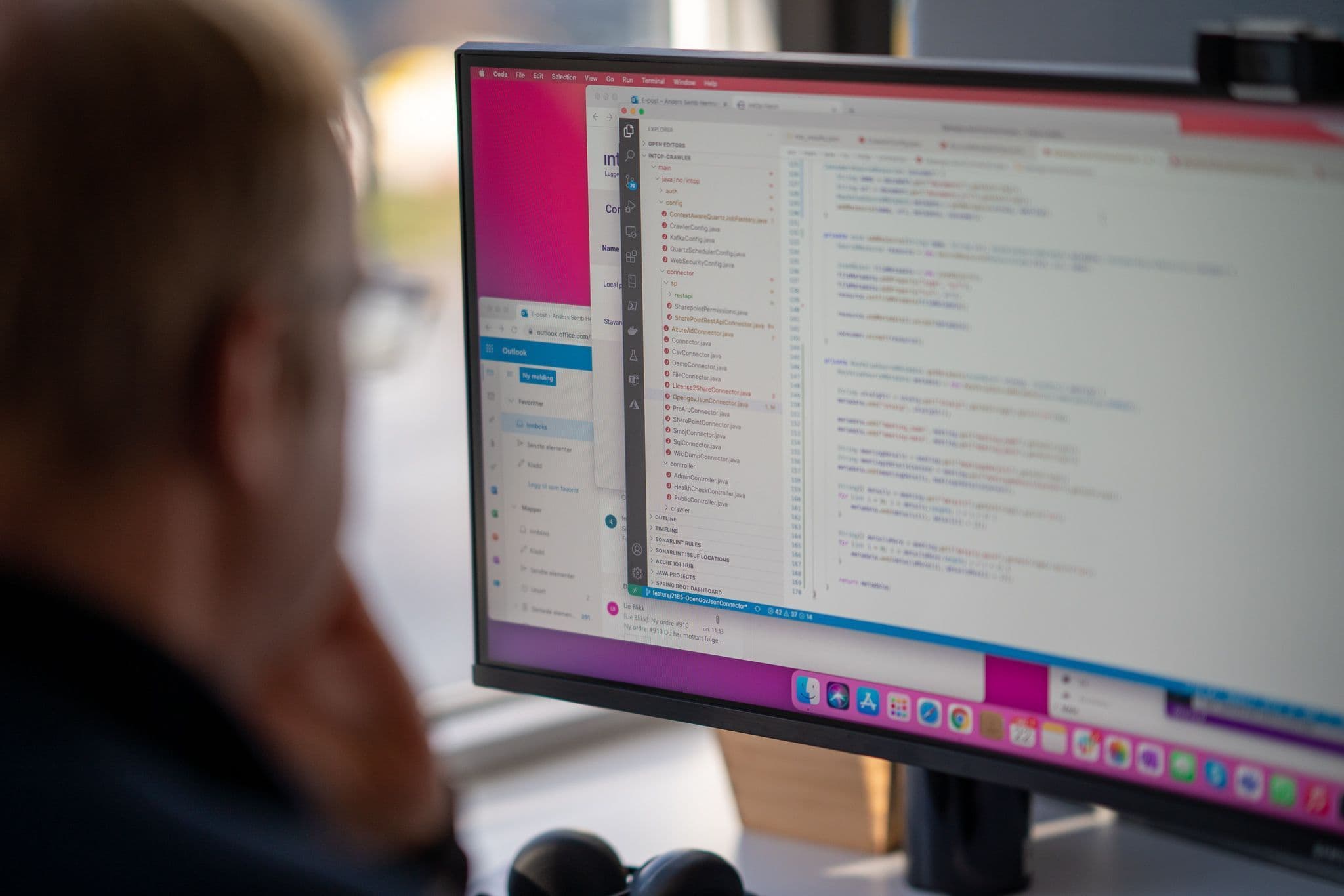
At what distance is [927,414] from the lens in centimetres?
75

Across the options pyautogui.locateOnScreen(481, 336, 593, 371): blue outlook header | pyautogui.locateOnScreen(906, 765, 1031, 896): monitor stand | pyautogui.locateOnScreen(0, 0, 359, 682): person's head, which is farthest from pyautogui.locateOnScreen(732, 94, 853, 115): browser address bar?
pyautogui.locateOnScreen(906, 765, 1031, 896): monitor stand

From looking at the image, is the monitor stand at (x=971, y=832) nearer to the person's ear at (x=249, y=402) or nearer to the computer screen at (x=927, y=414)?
the computer screen at (x=927, y=414)

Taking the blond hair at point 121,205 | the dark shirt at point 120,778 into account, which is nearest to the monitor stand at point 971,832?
the dark shirt at point 120,778

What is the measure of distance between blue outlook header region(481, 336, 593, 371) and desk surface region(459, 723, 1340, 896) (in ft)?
1.15

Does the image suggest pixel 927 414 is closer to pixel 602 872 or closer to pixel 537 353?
pixel 537 353

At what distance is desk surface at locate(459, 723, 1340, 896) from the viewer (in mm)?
897

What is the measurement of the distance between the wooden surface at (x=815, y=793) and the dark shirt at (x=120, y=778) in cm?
46

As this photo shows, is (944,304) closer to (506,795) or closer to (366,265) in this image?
(366,265)

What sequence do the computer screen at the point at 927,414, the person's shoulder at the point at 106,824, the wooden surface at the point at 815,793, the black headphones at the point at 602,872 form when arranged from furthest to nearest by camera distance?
1. the wooden surface at the point at 815,793
2. the black headphones at the point at 602,872
3. the computer screen at the point at 927,414
4. the person's shoulder at the point at 106,824

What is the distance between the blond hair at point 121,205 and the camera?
481 mm

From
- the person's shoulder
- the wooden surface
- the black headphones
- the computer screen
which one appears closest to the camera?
the person's shoulder

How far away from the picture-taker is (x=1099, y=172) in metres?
0.68

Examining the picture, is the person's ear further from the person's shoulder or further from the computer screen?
the computer screen

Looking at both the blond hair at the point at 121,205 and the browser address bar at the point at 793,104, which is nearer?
the blond hair at the point at 121,205
